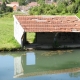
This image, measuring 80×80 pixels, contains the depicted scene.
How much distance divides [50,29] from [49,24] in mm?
788

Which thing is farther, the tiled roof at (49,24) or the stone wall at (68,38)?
the stone wall at (68,38)

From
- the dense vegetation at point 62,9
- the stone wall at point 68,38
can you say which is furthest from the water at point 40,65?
the dense vegetation at point 62,9

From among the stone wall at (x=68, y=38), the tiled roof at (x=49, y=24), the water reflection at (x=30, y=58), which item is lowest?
the water reflection at (x=30, y=58)

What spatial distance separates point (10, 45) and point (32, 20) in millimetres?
3030

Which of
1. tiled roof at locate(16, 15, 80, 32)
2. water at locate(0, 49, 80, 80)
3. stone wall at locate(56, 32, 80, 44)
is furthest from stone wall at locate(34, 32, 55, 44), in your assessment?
water at locate(0, 49, 80, 80)

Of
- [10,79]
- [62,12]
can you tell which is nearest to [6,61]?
[10,79]

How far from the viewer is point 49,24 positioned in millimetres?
22156

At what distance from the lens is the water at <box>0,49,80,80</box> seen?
15445 mm

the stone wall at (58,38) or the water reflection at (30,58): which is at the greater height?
the stone wall at (58,38)

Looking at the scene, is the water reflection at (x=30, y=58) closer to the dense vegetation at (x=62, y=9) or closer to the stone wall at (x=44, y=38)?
the stone wall at (x=44, y=38)

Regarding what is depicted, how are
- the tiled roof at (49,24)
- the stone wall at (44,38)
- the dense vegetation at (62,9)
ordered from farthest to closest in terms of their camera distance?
the dense vegetation at (62,9), the stone wall at (44,38), the tiled roof at (49,24)

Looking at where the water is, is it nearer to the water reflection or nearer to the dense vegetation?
the water reflection

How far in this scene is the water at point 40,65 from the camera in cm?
1545

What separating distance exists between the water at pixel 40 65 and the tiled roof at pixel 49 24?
70.1 inches
